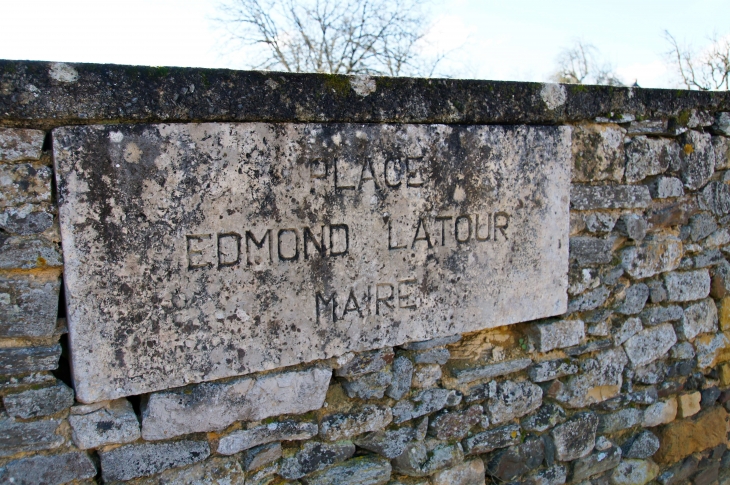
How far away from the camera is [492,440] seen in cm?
229

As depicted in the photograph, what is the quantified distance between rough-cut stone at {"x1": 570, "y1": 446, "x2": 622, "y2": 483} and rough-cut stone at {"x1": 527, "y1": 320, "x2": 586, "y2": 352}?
590mm

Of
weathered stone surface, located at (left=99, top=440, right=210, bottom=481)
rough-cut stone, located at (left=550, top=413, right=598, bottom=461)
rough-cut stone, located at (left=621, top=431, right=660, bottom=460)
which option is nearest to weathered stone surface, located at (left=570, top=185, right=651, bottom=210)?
rough-cut stone, located at (left=550, top=413, right=598, bottom=461)

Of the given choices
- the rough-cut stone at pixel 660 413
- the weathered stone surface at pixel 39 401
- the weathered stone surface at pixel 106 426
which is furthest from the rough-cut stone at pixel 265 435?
the rough-cut stone at pixel 660 413

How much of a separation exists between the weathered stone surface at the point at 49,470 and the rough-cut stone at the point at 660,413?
2.58m

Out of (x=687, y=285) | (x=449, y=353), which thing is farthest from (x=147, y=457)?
(x=687, y=285)


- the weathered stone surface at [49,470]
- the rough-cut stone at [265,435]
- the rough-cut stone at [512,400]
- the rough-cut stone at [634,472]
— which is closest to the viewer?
the weathered stone surface at [49,470]

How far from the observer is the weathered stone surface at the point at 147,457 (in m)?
1.66

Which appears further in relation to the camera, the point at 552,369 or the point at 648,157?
the point at 648,157

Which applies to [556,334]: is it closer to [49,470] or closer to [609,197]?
[609,197]

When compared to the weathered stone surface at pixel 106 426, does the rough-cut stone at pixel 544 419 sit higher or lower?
lower

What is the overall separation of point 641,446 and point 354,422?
1.67 meters

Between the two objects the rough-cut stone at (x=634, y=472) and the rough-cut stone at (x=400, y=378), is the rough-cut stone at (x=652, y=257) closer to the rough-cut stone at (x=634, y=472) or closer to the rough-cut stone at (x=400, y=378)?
the rough-cut stone at (x=634, y=472)

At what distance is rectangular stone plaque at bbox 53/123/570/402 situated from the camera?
61.8 inches

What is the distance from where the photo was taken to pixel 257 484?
1.87m
